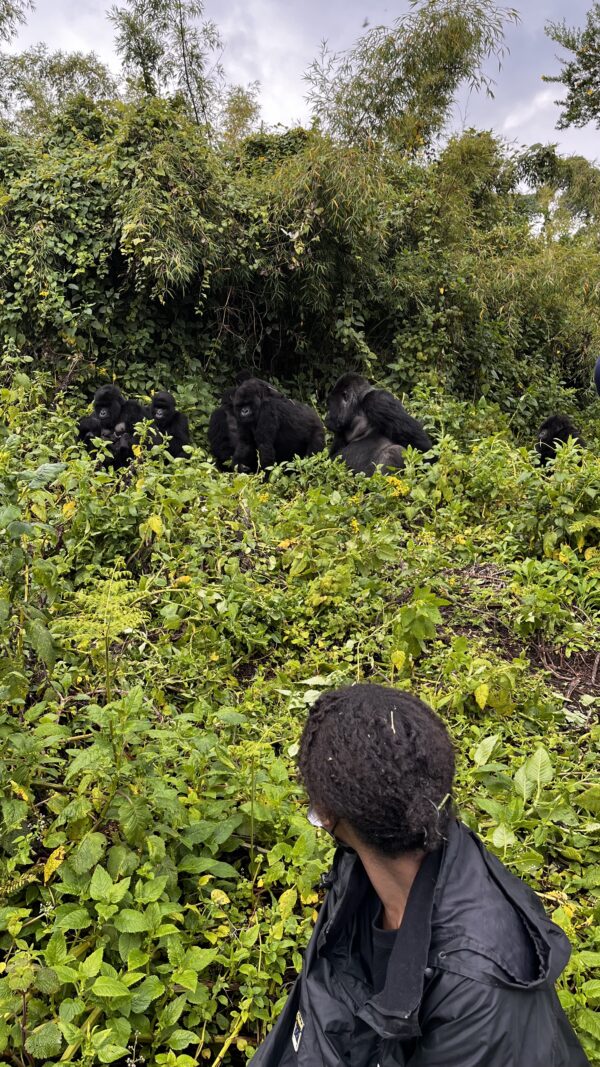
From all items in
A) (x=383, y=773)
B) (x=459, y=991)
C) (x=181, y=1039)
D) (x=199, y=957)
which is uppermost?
(x=383, y=773)

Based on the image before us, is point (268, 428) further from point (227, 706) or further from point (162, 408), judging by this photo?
point (227, 706)

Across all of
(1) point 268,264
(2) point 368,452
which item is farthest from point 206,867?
(1) point 268,264

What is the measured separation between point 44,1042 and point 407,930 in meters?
0.84

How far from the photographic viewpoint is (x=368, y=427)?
6129mm

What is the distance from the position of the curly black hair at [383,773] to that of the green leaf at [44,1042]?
Result: 2.49 ft

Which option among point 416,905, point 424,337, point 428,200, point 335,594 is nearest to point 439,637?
point 335,594

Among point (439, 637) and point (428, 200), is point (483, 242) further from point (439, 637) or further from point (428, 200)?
point (439, 637)

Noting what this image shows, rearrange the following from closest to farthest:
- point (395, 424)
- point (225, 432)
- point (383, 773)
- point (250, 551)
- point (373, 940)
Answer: point (383, 773) → point (373, 940) → point (250, 551) → point (395, 424) → point (225, 432)

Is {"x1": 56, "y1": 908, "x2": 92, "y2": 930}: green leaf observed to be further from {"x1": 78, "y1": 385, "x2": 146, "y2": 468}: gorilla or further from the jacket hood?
{"x1": 78, "y1": 385, "x2": 146, "y2": 468}: gorilla

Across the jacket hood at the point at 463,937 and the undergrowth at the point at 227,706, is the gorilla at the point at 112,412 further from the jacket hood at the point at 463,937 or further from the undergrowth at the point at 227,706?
the jacket hood at the point at 463,937

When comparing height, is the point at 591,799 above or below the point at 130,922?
above

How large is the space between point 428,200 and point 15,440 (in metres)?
6.66

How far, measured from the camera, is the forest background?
1.82 meters

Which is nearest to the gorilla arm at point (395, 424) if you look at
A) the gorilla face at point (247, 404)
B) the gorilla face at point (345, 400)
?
the gorilla face at point (345, 400)
